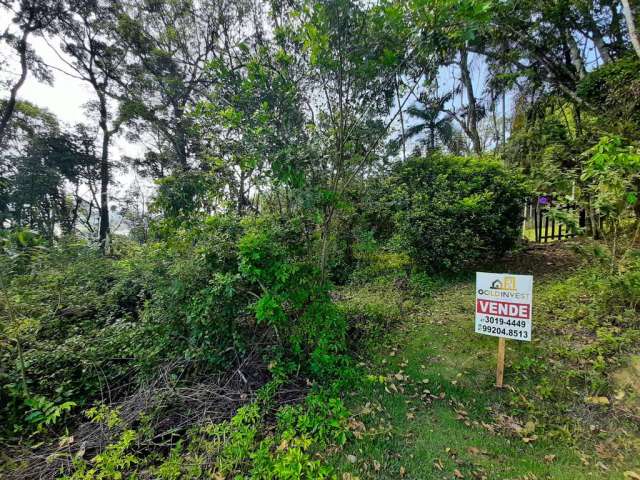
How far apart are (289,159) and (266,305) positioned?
152 centimetres

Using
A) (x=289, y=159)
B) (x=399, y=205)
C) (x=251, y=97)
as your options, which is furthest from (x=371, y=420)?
(x=399, y=205)

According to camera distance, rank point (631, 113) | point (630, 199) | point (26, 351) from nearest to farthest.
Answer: point (630, 199) → point (26, 351) → point (631, 113)

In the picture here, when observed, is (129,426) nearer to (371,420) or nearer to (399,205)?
(371,420)

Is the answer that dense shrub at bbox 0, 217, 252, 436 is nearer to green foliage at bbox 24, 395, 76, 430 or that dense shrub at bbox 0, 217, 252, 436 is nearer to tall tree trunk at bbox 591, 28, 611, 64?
green foliage at bbox 24, 395, 76, 430

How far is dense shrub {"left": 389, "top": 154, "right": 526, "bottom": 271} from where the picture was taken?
474 cm

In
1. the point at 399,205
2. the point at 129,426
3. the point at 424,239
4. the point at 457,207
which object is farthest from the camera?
the point at 399,205

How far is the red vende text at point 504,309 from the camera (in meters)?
2.40

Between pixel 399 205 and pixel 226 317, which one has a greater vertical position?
pixel 399 205

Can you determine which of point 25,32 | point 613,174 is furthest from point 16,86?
point 613,174

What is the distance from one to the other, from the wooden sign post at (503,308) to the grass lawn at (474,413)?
1.17 feet

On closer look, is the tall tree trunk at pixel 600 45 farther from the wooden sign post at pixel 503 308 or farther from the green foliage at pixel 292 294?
the green foliage at pixel 292 294

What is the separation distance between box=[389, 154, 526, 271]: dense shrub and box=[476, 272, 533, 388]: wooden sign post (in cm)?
230

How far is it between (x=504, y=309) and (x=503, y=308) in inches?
0.5

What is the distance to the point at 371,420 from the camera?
2314 mm
